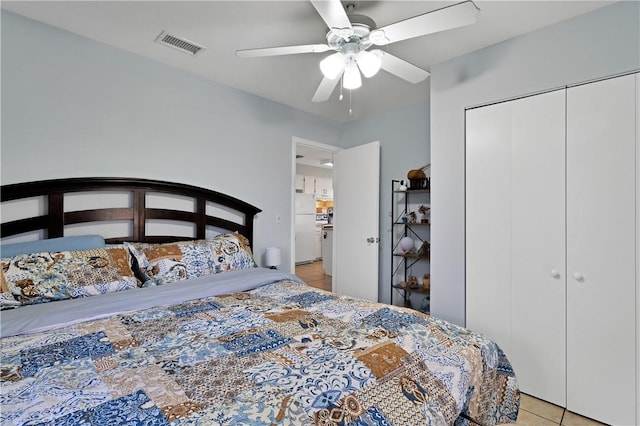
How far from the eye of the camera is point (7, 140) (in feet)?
6.43

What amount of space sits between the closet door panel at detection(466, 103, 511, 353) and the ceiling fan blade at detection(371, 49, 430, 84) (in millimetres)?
717

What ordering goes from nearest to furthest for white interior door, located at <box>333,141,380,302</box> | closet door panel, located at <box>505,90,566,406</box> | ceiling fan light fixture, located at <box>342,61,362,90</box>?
1. ceiling fan light fixture, located at <box>342,61,362,90</box>
2. closet door panel, located at <box>505,90,566,406</box>
3. white interior door, located at <box>333,141,380,302</box>

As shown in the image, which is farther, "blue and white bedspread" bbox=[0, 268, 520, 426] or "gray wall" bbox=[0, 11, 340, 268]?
"gray wall" bbox=[0, 11, 340, 268]

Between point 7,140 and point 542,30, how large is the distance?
3.55m

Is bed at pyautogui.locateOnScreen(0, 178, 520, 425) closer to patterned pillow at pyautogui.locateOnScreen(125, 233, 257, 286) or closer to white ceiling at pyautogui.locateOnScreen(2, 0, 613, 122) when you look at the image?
patterned pillow at pyautogui.locateOnScreen(125, 233, 257, 286)

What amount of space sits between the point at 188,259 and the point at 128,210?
0.70 m

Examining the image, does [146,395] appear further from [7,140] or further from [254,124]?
[254,124]

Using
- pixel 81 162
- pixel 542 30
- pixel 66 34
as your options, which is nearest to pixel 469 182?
pixel 542 30

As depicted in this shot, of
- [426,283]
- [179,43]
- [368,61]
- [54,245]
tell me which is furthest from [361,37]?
[426,283]

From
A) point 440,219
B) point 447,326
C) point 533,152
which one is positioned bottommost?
point 447,326

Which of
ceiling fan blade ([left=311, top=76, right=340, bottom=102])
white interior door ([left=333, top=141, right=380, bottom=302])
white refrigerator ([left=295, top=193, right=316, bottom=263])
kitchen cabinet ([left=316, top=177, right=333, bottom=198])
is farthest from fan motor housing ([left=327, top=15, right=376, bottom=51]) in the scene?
kitchen cabinet ([left=316, top=177, right=333, bottom=198])

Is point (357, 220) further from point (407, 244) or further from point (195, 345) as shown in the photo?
point (195, 345)

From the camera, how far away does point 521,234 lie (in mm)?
2158

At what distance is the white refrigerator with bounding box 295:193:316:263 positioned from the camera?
732 centimetres
